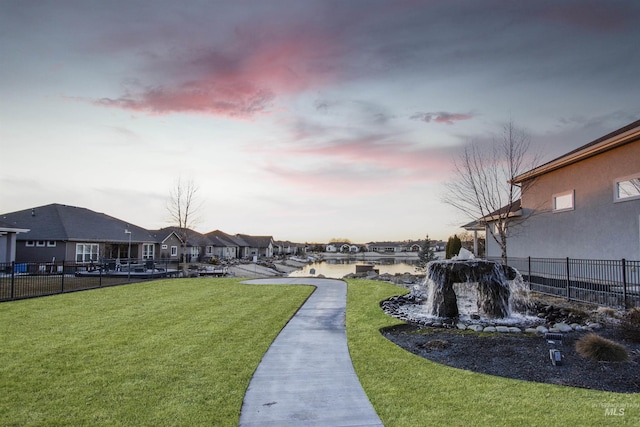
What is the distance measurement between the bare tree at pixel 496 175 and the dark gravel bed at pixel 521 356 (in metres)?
11.1

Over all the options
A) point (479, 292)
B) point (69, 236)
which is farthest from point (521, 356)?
point (69, 236)

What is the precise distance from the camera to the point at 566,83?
45.1ft

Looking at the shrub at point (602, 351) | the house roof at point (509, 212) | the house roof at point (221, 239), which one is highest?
the house roof at point (509, 212)

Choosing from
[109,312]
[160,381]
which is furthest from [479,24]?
[109,312]

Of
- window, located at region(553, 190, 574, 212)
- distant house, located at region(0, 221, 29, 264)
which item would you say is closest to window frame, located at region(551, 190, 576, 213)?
window, located at region(553, 190, 574, 212)

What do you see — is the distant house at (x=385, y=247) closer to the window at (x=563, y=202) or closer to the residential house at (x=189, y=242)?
the residential house at (x=189, y=242)

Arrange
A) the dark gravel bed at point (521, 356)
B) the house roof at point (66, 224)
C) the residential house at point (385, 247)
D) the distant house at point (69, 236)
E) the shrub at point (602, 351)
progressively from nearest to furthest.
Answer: the dark gravel bed at point (521, 356) < the shrub at point (602, 351) < the distant house at point (69, 236) < the house roof at point (66, 224) < the residential house at point (385, 247)

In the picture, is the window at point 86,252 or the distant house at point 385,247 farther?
the distant house at point 385,247

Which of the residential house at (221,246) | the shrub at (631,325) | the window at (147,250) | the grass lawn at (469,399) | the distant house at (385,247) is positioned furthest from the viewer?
the distant house at (385,247)

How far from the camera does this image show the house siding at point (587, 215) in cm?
1283

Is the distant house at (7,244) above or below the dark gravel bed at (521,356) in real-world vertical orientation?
above

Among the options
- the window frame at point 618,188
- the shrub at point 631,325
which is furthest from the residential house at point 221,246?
the shrub at point 631,325

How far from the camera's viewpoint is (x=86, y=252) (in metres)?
31.1

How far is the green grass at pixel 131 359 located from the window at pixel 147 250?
28.6m
